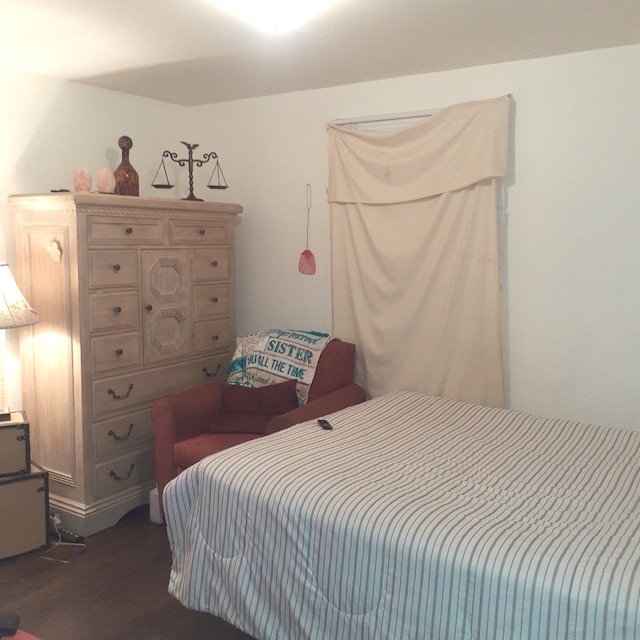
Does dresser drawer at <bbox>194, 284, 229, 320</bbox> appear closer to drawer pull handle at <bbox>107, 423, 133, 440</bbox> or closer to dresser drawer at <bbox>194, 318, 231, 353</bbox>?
dresser drawer at <bbox>194, 318, 231, 353</bbox>

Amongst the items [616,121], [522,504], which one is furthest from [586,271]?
[522,504]

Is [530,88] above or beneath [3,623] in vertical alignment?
above

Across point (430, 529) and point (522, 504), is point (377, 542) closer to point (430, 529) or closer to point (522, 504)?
point (430, 529)

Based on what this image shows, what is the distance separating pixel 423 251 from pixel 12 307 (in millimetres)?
2066

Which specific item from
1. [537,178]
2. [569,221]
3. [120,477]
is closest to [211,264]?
[120,477]

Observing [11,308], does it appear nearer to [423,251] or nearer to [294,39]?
[294,39]

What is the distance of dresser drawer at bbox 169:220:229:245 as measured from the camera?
367 centimetres

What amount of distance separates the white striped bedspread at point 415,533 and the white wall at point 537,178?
524 millimetres

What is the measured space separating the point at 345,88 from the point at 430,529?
8.93 ft

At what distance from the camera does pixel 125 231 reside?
338cm

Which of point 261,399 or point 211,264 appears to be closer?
point 261,399

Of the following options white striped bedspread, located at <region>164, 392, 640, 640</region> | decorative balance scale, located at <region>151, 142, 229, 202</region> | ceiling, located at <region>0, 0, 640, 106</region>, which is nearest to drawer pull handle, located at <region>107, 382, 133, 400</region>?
white striped bedspread, located at <region>164, 392, 640, 640</region>

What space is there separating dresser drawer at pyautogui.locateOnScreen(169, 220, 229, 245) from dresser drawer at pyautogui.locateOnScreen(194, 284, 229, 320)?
0.90ft

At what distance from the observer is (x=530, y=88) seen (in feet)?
10.5
